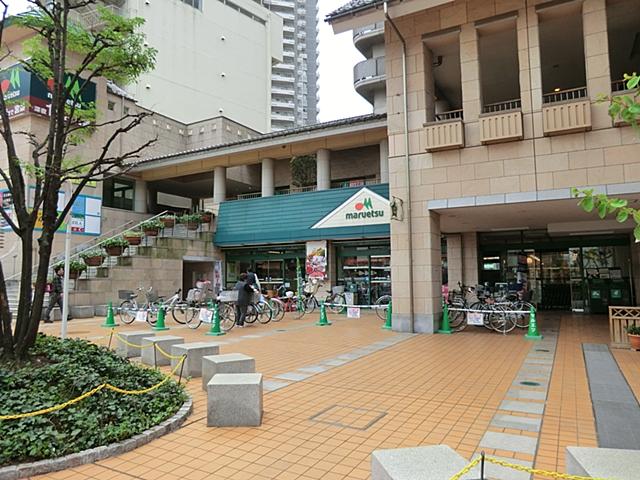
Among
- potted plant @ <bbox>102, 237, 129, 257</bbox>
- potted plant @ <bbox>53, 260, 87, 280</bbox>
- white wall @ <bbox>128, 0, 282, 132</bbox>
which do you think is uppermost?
white wall @ <bbox>128, 0, 282, 132</bbox>

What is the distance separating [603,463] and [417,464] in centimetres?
112

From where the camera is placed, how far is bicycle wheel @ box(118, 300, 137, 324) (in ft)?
49.3

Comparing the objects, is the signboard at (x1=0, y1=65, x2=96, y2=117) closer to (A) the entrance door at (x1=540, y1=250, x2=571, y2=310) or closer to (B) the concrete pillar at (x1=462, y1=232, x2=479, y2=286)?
(B) the concrete pillar at (x1=462, y1=232, x2=479, y2=286)

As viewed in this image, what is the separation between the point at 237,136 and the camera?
96.6 ft

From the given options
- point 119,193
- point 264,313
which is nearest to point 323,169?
point 264,313

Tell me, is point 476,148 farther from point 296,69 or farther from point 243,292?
point 296,69

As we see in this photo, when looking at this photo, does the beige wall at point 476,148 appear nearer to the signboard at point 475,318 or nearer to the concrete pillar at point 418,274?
the concrete pillar at point 418,274

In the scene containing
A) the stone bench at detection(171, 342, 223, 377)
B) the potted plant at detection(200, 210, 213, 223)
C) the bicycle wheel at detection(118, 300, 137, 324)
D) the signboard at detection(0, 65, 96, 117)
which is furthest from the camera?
the potted plant at detection(200, 210, 213, 223)

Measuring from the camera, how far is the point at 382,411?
5.48m

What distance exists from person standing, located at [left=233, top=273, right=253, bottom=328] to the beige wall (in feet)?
14.1

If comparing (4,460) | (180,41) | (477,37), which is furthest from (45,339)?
(180,41)

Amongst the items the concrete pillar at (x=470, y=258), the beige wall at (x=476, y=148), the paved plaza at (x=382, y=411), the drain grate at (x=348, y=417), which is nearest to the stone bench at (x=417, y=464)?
the paved plaza at (x=382, y=411)

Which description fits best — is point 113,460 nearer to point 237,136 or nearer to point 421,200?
point 421,200

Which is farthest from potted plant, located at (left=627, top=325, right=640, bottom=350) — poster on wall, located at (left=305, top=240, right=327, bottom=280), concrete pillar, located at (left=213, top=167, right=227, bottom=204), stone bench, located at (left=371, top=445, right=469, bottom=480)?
concrete pillar, located at (left=213, top=167, right=227, bottom=204)
